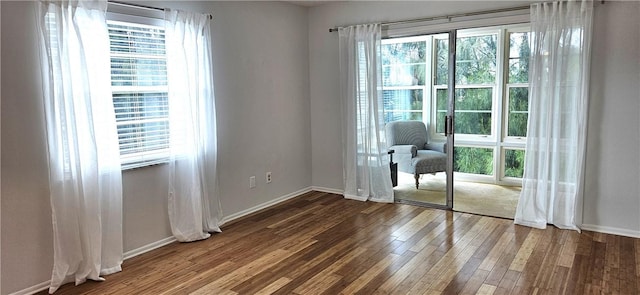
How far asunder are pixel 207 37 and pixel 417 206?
9.21 ft

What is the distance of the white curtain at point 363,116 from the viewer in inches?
184

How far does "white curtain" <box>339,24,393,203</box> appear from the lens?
15.3ft

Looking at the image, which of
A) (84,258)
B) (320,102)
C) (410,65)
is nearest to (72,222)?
(84,258)

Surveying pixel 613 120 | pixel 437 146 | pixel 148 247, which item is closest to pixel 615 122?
pixel 613 120

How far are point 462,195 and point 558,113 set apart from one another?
1730mm

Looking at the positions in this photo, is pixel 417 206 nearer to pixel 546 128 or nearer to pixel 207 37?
pixel 546 128

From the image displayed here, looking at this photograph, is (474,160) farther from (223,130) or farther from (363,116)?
(223,130)

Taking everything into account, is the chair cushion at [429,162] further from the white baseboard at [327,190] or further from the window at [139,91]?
the window at [139,91]

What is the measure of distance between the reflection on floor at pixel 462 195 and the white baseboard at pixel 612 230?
28.8 inches

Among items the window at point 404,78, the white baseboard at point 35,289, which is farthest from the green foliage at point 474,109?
the white baseboard at point 35,289

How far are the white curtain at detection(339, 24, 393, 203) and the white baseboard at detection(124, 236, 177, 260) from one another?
2.16 m

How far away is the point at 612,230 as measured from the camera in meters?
3.70

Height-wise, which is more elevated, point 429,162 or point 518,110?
point 518,110

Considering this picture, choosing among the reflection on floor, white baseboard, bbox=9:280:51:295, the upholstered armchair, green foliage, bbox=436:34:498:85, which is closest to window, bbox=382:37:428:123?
the upholstered armchair
